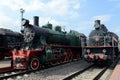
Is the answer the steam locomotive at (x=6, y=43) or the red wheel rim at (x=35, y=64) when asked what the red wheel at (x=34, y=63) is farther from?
the steam locomotive at (x=6, y=43)

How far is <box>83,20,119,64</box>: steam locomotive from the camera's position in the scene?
16256 mm

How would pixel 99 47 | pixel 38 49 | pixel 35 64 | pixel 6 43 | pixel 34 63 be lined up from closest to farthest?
pixel 34 63, pixel 35 64, pixel 38 49, pixel 99 47, pixel 6 43

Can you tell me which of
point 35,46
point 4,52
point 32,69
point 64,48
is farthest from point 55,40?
point 4,52

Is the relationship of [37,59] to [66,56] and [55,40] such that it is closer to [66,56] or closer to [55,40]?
[55,40]

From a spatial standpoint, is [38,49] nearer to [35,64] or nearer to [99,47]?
[35,64]

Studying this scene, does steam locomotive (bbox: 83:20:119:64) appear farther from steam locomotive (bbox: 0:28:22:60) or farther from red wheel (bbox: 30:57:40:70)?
steam locomotive (bbox: 0:28:22:60)

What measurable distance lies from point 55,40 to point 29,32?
10.4 feet

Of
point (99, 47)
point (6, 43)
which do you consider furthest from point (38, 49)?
point (6, 43)

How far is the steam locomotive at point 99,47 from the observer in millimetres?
16256

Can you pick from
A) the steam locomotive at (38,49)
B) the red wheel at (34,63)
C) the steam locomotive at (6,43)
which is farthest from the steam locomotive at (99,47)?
the steam locomotive at (6,43)

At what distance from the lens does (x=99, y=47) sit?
55.1 feet

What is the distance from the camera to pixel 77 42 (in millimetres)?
23500

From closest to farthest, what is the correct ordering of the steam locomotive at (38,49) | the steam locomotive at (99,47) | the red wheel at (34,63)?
the steam locomotive at (38,49), the red wheel at (34,63), the steam locomotive at (99,47)

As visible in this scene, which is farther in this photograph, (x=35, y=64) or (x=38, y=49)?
(x=38, y=49)
